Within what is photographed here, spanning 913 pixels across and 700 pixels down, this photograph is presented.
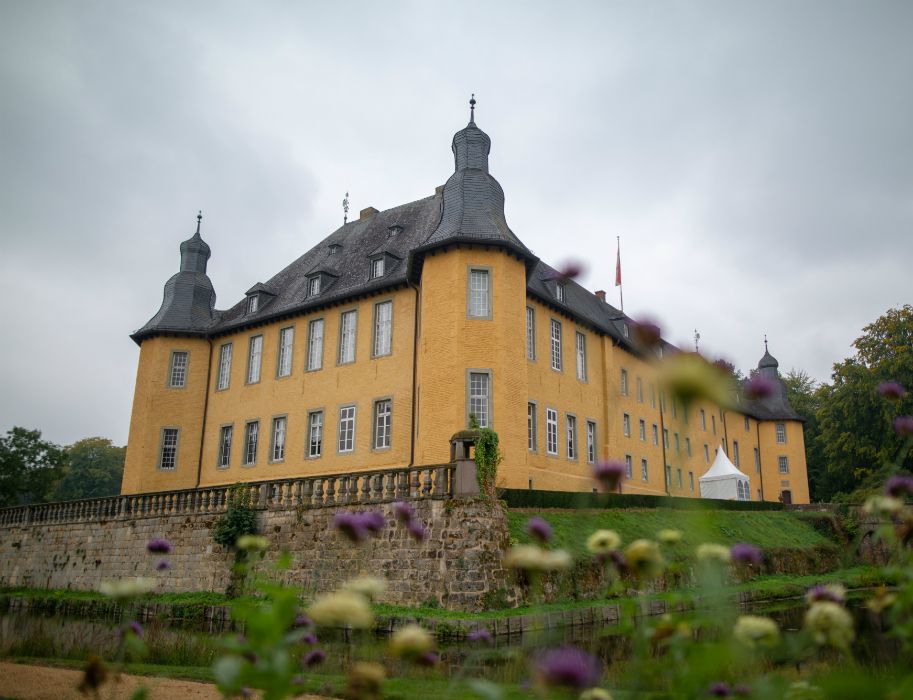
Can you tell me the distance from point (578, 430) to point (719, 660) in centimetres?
2507

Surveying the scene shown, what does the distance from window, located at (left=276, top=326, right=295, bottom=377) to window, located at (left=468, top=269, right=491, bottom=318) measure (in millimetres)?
8695

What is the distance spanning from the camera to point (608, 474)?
9.06 ft

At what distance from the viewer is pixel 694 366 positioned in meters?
1.88

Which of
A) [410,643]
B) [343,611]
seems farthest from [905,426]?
[343,611]

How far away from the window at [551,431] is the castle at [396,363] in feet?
0.22

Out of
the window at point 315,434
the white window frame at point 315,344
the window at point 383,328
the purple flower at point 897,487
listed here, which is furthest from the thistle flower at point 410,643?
the white window frame at point 315,344

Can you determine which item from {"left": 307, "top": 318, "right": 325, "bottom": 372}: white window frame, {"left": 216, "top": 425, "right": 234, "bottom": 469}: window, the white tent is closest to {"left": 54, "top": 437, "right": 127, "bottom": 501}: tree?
{"left": 216, "top": 425, "right": 234, "bottom": 469}: window

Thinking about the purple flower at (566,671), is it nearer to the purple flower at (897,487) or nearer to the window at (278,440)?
the purple flower at (897,487)

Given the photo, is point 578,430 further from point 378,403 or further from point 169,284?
point 169,284

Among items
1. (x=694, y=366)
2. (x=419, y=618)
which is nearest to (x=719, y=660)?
(x=694, y=366)

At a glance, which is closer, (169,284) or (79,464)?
(169,284)

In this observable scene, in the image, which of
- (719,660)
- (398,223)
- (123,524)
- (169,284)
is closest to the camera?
(719,660)

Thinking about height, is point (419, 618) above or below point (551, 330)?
below

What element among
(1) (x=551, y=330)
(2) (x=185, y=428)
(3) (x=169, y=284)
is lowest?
(2) (x=185, y=428)
